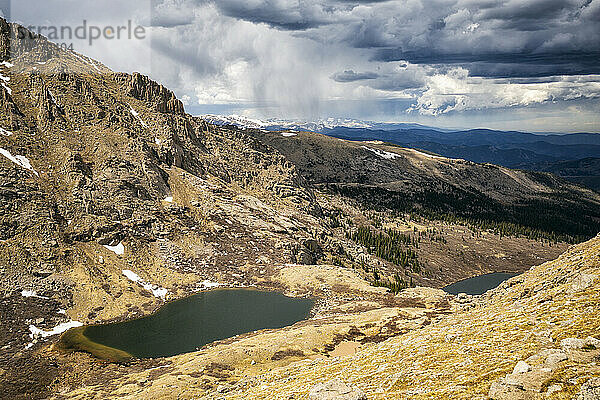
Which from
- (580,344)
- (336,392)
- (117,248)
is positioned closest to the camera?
(580,344)

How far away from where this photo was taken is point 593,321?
21297mm

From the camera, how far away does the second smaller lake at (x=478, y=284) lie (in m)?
152

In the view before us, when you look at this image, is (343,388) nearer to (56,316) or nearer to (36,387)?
(36,387)

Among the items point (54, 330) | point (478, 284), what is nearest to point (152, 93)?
point (54, 330)

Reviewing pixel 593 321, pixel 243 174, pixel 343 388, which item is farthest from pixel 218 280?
pixel 593 321

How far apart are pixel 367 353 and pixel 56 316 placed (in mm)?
72604

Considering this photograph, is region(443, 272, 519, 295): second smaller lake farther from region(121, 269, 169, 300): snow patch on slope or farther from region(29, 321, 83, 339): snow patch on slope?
region(29, 321, 83, 339): snow patch on slope

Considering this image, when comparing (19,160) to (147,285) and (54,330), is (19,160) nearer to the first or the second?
(147,285)

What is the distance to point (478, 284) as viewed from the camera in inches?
6363

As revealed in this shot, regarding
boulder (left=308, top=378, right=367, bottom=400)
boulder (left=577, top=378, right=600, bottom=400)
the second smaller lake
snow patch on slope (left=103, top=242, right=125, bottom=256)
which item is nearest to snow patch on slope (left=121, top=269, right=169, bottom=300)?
snow patch on slope (left=103, top=242, right=125, bottom=256)

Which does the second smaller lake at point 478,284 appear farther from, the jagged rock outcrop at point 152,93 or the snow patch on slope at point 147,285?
the jagged rock outcrop at point 152,93

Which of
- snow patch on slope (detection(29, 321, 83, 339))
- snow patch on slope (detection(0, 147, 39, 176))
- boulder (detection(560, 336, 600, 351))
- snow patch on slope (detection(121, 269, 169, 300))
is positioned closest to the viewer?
boulder (detection(560, 336, 600, 351))

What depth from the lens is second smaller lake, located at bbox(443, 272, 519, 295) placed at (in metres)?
152

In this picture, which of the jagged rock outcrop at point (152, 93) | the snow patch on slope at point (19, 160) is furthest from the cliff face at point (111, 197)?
the jagged rock outcrop at point (152, 93)
